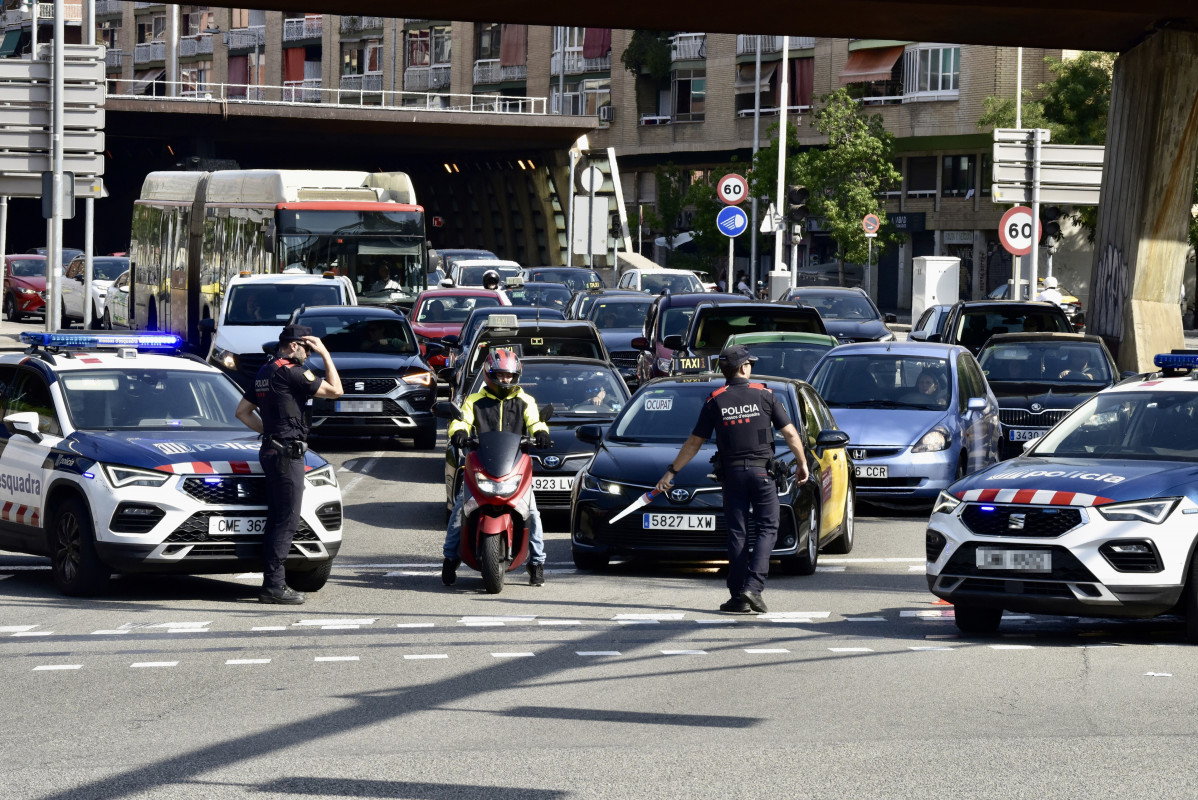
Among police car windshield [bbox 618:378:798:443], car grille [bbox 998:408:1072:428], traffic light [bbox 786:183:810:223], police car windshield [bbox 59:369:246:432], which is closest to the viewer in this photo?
police car windshield [bbox 59:369:246:432]

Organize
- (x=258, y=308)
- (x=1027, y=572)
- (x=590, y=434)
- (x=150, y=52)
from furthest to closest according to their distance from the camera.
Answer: (x=150, y=52)
(x=258, y=308)
(x=590, y=434)
(x=1027, y=572)

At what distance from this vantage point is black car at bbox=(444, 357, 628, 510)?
16156mm

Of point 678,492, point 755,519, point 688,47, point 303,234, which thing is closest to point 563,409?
point 678,492

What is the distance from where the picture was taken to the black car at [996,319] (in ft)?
83.4

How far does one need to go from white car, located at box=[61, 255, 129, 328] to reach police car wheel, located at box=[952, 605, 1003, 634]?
35483mm

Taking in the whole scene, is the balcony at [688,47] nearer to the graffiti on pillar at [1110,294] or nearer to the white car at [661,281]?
the white car at [661,281]

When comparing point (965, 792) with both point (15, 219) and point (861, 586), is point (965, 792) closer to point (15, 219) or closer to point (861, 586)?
point (861, 586)

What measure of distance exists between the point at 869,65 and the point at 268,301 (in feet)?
146

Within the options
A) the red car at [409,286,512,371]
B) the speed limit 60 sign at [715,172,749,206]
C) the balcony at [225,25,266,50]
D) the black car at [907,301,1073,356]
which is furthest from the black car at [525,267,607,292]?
the balcony at [225,25,266,50]

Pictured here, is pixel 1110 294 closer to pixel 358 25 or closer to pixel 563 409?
pixel 563 409

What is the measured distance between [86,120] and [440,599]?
16654 millimetres

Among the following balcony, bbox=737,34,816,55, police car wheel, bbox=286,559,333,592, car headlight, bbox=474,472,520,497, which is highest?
balcony, bbox=737,34,816,55

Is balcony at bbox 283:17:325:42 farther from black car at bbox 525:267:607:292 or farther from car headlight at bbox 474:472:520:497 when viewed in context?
car headlight at bbox 474:472:520:497

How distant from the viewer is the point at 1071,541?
408 inches
